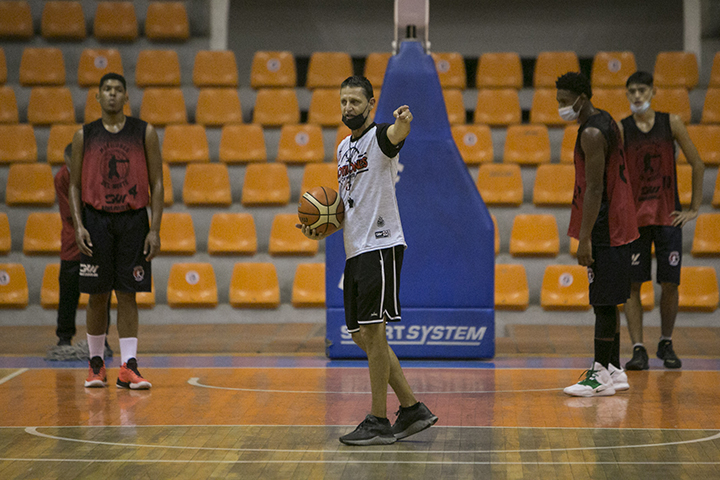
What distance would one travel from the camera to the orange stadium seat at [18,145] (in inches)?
358

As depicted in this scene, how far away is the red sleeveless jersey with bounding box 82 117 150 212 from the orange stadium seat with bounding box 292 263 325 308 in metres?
2.89

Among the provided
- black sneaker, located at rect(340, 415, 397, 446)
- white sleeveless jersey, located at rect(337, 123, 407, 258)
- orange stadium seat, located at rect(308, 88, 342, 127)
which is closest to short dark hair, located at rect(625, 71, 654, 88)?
white sleeveless jersey, located at rect(337, 123, 407, 258)

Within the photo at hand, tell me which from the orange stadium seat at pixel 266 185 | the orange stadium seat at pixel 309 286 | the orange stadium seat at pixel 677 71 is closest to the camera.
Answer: the orange stadium seat at pixel 309 286

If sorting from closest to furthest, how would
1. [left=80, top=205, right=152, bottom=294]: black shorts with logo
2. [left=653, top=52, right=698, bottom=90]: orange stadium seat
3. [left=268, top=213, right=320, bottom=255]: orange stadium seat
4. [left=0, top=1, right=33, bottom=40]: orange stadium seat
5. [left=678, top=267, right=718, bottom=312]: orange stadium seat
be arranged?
[left=80, top=205, right=152, bottom=294]: black shorts with logo → [left=678, top=267, right=718, bottom=312]: orange stadium seat → [left=268, top=213, right=320, bottom=255]: orange stadium seat → [left=653, top=52, right=698, bottom=90]: orange stadium seat → [left=0, top=1, right=33, bottom=40]: orange stadium seat

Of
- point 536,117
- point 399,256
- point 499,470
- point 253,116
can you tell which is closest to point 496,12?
point 536,117

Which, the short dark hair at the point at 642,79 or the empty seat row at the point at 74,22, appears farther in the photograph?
the empty seat row at the point at 74,22

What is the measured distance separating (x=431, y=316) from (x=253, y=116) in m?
4.45

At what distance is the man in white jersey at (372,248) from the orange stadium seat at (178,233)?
178 inches

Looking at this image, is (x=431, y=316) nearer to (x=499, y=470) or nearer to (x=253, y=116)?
(x=499, y=470)

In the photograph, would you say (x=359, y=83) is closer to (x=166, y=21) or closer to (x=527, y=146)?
(x=527, y=146)

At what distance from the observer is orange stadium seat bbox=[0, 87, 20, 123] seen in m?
9.48

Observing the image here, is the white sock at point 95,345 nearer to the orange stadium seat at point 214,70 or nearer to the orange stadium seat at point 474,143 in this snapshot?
the orange stadium seat at point 474,143

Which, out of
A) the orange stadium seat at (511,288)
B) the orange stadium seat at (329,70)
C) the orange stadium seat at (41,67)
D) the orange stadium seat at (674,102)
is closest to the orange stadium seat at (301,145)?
the orange stadium seat at (329,70)

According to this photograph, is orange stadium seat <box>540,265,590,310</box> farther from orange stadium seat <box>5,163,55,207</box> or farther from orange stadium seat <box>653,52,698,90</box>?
orange stadium seat <box>5,163,55,207</box>
